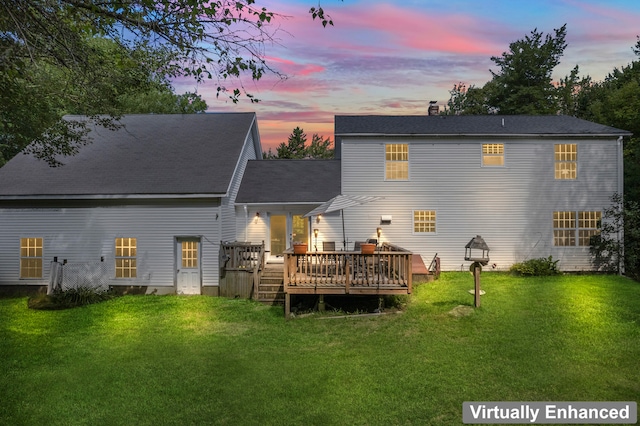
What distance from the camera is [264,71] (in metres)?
7.34

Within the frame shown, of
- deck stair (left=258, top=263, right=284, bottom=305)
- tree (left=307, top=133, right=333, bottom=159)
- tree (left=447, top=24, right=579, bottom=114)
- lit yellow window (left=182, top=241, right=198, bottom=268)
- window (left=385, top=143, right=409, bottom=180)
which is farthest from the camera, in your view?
tree (left=307, top=133, right=333, bottom=159)

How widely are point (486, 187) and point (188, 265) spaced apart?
1239 centimetres

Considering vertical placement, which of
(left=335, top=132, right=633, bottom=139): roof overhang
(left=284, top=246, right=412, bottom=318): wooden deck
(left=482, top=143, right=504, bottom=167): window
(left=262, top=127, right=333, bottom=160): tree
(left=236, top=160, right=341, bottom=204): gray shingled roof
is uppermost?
(left=262, top=127, right=333, bottom=160): tree

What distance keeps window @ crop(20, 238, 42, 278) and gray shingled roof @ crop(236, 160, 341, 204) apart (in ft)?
24.8

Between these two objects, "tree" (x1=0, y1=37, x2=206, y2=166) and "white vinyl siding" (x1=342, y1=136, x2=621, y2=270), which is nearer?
"tree" (x1=0, y1=37, x2=206, y2=166)

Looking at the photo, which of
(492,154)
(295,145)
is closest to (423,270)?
(492,154)

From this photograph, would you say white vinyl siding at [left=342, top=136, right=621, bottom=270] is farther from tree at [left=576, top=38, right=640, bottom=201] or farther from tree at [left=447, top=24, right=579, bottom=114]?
tree at [left=447, top=24, right=579, bottom=114]

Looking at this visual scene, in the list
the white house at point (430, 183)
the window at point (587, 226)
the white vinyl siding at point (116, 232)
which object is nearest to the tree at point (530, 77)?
the white house at point (430, 183)

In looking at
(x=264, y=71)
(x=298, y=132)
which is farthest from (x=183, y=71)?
(x=298, y=132)

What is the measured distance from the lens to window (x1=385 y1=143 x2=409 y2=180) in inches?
714

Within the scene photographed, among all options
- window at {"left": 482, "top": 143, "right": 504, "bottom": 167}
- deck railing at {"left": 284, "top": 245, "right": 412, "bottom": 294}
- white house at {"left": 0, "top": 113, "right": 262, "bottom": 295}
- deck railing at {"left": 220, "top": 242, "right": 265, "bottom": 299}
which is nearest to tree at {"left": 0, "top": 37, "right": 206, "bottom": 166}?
white house at {"left": 0, "top": 113, "right": 262, "bottom": 295}

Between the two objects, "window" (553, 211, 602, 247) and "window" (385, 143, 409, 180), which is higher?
"window" (385, 143, 409, 180)

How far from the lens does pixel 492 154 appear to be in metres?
18.0

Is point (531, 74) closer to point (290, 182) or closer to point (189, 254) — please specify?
point (290, 182)
